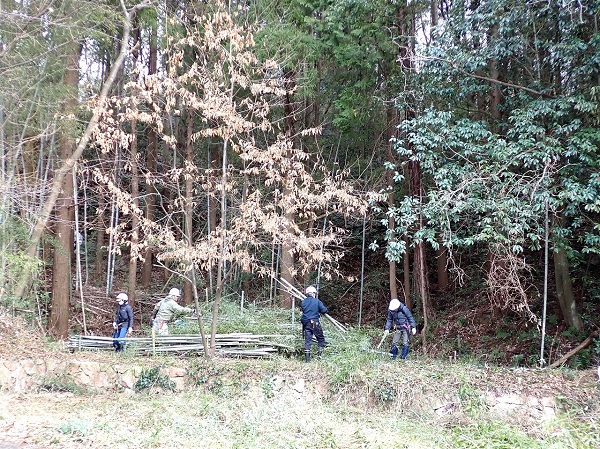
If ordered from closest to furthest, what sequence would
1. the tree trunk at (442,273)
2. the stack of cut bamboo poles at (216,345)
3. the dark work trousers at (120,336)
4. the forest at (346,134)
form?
the forest at (346,134), the stack of cut bamboo poles at (216,345), the dark work trousers at (120,336), the tree trunk at (442,273)

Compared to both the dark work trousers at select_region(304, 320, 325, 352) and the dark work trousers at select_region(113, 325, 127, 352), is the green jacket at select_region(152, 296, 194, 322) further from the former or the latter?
the dark work trousers at select_region(304, 320, 325, 352)

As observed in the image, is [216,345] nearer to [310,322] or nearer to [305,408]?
[310,322]

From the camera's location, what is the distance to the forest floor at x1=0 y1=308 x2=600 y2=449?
5.34 meters

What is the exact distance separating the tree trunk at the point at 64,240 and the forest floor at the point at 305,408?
140cm

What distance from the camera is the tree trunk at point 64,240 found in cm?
1016

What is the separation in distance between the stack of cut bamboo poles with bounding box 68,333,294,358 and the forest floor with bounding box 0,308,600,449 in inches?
16.4

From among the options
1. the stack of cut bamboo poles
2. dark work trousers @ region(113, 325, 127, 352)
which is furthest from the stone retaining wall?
dark work trousers @ region(113, 325, 127, 352)

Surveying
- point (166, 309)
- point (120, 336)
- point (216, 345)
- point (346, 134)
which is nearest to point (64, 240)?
point (120, 336)

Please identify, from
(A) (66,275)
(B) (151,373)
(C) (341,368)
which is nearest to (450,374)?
(C) (341,368)

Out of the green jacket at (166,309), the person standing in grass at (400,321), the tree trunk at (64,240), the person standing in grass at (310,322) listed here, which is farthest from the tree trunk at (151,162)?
the person standing in grass at (400,321)

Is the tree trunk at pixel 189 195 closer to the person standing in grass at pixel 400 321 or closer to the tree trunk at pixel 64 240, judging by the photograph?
the tree trunk at pixel 64 240

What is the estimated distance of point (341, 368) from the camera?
7.92 metres

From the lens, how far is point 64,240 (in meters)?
10.6

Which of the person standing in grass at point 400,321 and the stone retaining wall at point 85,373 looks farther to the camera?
the person standing in grass at point 400,321
